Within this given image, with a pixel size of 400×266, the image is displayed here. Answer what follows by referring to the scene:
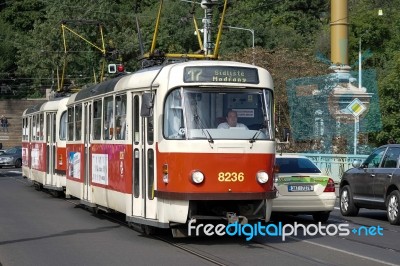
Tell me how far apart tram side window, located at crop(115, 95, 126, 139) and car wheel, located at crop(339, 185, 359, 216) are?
6346 millimetres

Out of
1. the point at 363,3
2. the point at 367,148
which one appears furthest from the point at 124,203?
the point at 363,3

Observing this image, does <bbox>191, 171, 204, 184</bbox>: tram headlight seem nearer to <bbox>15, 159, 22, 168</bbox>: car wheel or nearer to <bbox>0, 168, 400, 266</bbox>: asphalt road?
<bbox>0, 168, 400, 266</bbox>: asphalt road

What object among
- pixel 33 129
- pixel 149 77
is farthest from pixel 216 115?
pixel 33 129

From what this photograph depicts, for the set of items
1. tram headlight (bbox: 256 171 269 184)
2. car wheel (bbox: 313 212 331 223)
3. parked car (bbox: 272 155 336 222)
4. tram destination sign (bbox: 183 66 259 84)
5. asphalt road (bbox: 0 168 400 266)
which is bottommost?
asphalt road (bbox: 0 168 400 266)

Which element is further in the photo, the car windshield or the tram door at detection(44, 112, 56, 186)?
the tram door at detection(44, 112, 56, 186)

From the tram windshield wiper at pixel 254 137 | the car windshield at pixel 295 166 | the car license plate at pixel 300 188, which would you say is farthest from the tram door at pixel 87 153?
the tram windshield wiper at pixel 254 137

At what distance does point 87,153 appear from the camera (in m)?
19.9

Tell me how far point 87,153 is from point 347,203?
630cm

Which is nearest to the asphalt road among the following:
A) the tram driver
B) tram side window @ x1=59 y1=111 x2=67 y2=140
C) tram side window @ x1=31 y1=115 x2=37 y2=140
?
the tram driver

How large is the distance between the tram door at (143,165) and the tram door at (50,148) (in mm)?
12151

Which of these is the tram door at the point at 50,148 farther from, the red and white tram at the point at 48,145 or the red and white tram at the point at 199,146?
the red and white tram at the point at 199,146

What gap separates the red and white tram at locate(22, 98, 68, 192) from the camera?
86.3 feet

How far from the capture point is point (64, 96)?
94.0 feet

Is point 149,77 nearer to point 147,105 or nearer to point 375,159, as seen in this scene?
point 147,105
